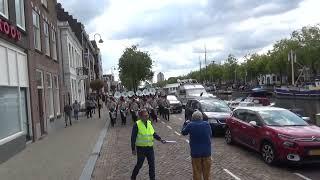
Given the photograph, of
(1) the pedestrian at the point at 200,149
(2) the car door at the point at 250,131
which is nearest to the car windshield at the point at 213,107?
(2) the car door at the point at 250,131

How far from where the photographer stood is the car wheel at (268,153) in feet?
41.4

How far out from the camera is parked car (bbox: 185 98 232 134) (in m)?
19.6

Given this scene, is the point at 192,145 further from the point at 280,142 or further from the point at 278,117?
the point at 278,117

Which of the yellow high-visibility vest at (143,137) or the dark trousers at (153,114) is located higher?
the yellow high-visibility vest at (143,137)

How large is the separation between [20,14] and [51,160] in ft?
23.6

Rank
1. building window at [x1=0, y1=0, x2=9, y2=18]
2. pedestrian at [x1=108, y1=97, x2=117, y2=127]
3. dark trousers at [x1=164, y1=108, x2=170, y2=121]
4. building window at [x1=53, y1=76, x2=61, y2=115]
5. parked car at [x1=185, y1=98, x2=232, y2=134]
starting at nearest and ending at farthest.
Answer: building window at [x1=0, y1=0, x2=9, y2=18] < parked car at [x1=185, y1=98, x2=232, y2=134] < building window at [x1=53, y1=76, x2=61, y2=115] < pedestrian at [x1=108, y1=97, x2=117, y2=127] < dark trousers at [x1=164, y1=108, x2=170, y2=121]

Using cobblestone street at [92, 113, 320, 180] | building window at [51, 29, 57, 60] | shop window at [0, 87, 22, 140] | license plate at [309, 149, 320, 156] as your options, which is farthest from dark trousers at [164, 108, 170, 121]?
license plate at [309, 149, 320, 156]

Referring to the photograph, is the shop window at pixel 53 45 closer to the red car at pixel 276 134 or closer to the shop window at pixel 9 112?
the shop window at pixel 9 112

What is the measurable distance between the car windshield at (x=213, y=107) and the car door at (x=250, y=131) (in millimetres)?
5697

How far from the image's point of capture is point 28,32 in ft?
65.6

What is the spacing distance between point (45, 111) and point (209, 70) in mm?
106585

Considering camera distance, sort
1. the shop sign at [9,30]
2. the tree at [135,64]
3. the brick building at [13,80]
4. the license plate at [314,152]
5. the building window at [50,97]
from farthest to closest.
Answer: the tree at [135,64] < the building window at [50,97] < the brick building at [13,80] < the shop sign at [9,30] < the license plate at [314,152]

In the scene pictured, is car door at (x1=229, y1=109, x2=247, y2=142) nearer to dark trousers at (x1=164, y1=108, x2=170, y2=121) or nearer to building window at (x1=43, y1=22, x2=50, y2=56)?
building window at (x1=43, y1=22, x2=50, y2=56)

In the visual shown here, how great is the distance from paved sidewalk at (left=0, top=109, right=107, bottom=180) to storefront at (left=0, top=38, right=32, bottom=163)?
439 mm
